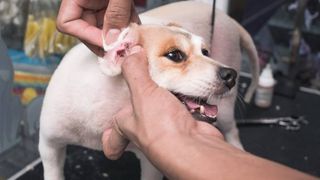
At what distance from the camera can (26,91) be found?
1315mm

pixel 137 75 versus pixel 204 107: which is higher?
pixel 137 75

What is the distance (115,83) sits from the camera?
0.90 m

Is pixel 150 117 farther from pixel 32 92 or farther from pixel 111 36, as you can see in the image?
pixel 32 92

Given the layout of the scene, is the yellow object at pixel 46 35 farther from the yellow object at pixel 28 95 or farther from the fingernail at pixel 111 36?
the fingernail at pixel 111 36

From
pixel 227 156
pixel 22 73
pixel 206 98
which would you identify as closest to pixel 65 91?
pixel 206 98

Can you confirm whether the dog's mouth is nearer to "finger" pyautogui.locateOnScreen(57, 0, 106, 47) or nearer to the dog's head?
the dog's head

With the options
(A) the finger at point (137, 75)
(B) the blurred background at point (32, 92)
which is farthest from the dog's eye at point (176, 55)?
(B) the blurred background at point (32, 92)

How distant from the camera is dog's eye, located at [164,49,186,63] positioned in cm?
85

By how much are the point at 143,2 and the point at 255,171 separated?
1.00 meters

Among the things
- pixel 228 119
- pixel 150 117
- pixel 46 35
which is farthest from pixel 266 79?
pixel 150 117

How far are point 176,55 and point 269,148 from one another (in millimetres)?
739

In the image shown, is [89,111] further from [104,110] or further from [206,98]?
[206,98]

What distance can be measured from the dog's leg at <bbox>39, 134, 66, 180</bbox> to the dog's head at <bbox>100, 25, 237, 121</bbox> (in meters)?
0.28

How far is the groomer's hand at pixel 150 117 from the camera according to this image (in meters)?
0.58
